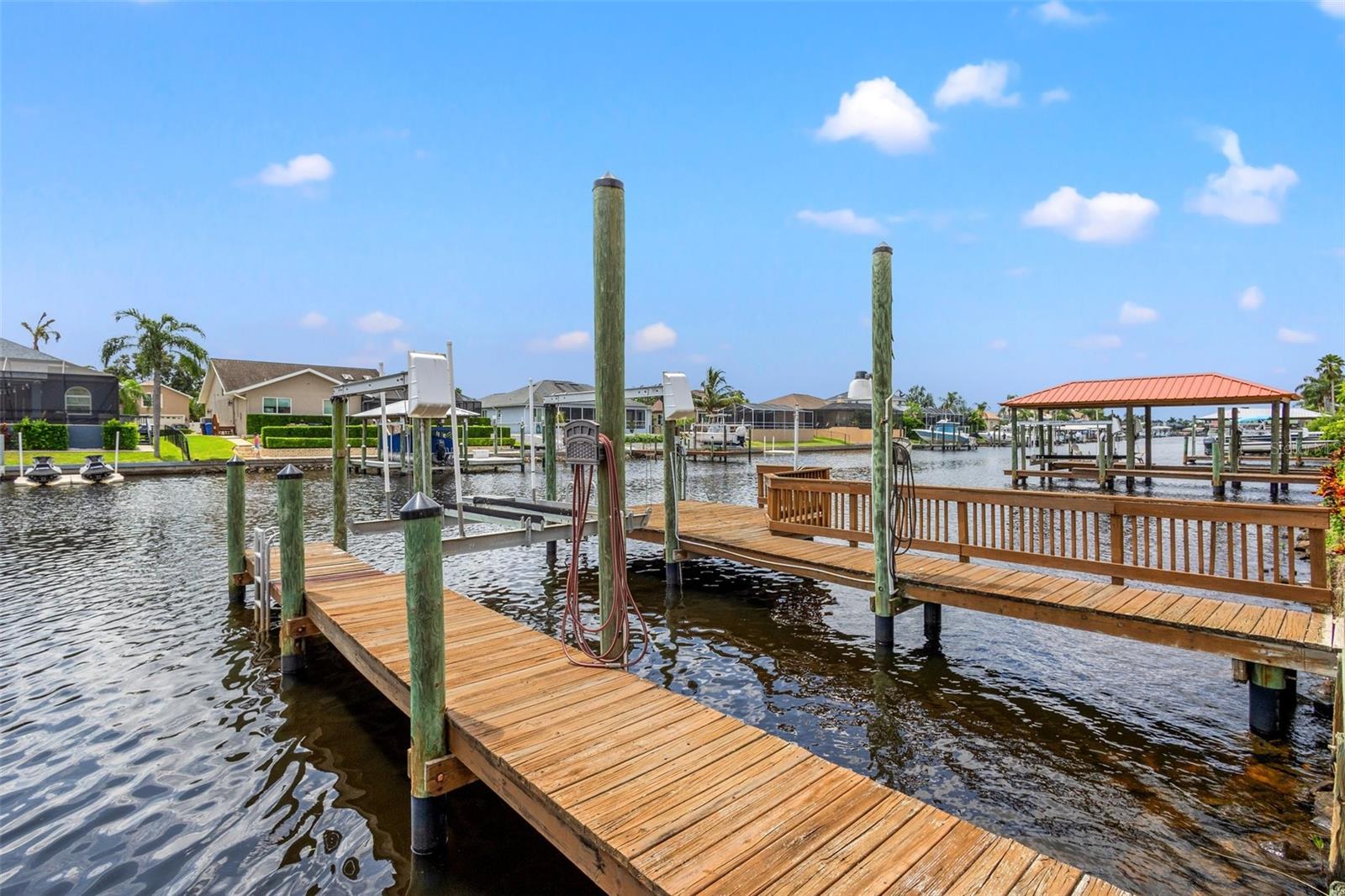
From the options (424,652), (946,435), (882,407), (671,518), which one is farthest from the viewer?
(946,435)

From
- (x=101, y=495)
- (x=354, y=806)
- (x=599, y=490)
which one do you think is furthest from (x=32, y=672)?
(x=101, y=495)

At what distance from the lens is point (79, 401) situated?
1539 inches

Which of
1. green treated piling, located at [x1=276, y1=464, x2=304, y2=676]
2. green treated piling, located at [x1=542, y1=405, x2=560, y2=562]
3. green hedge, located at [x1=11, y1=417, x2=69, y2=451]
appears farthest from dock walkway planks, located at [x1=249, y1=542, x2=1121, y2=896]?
green hedge, located at [x1=11, y1=417, x2=69, y2=451]

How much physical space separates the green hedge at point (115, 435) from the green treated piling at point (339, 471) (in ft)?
110

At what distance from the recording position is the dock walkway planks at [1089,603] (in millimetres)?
5211

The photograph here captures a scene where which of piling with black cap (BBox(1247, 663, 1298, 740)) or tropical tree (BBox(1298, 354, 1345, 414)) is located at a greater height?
tropical tree (BBox(1298, 354, 1345, 414))

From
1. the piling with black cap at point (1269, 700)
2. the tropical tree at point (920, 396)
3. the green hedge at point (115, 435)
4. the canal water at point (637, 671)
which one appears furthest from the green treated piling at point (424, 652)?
the tropical tree at point (920, 396)

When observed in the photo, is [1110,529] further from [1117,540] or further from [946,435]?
[946,435]

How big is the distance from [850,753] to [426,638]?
11.6 feet

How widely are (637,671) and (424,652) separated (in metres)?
3.66

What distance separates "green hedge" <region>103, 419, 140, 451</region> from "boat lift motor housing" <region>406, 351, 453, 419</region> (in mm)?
36791

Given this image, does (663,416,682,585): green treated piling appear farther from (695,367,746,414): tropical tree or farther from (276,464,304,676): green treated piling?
(695,367,746,414): tropical tree

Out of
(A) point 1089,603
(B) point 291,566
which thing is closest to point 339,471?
(B) point 291,566

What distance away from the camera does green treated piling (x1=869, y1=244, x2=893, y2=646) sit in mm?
7172
